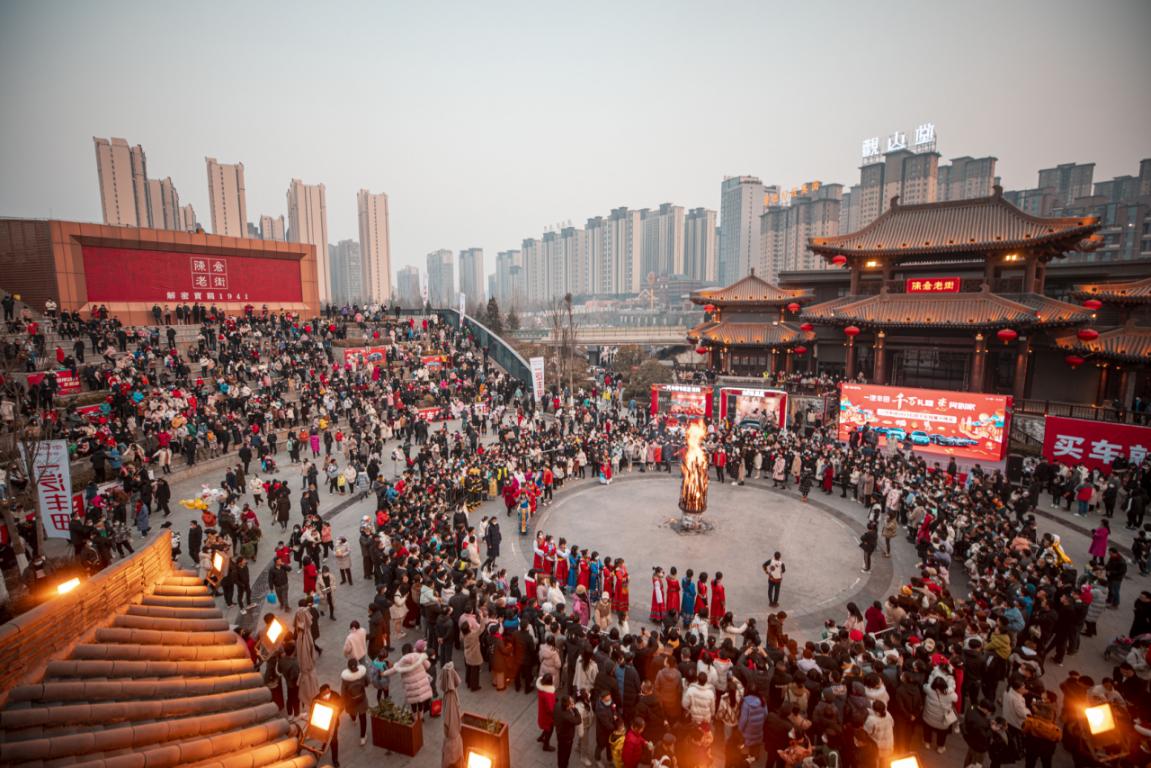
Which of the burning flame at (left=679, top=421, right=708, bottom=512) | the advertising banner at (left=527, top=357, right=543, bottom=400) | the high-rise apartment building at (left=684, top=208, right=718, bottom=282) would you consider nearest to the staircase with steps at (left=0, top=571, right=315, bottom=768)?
the burning flame at (left=679, top=421, right=708, bottom=512)

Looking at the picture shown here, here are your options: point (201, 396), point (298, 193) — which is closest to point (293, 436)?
point (201, 396)

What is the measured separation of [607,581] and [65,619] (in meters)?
8.49

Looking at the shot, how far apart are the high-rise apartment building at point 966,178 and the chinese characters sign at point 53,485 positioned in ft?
398

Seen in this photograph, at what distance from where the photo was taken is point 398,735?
24.5 ft

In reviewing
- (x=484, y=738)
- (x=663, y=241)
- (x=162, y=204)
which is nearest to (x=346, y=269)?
(x=162, y=204)

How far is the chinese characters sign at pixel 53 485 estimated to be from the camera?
1201cm

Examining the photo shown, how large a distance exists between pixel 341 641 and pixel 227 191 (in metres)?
74.5

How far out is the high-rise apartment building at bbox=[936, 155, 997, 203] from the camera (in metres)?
102

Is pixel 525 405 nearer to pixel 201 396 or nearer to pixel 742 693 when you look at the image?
pixel 201 396

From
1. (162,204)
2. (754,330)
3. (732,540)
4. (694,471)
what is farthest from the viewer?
(162,204)

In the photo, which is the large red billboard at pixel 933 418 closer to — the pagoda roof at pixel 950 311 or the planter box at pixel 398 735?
the pagoda roof at pixel 950 311

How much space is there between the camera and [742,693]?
7.46 m

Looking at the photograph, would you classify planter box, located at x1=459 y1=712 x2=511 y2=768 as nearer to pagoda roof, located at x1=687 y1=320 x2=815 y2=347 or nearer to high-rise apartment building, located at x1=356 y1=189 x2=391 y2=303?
pagoda roof, located at x1=687 y1=320 x2=815 y2=347

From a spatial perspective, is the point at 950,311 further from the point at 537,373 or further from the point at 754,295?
the point at 537,373
